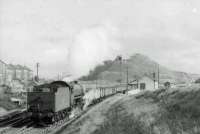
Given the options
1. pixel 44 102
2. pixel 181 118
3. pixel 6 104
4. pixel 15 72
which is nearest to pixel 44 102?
pixel 44 102

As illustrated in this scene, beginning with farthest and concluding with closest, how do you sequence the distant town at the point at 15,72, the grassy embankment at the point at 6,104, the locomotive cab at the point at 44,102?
the distant town at the point at 15,72, the grassy embankment at the point at 6,104, the locomotive cab at the point at 44,102

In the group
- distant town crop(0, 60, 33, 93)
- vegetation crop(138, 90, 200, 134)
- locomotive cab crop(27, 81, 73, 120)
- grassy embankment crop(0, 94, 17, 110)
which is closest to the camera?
vegetation crop(138, 90, 200, 134)

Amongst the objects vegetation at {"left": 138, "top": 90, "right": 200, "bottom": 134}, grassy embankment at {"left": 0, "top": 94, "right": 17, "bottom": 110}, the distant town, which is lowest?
grassy embankment at {"left": 0, "top": 94, "right": 17, "bottom": 110}

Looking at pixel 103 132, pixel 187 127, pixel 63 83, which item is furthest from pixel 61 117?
pixel 187 127

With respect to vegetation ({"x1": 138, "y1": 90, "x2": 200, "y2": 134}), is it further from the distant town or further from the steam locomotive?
the distant town

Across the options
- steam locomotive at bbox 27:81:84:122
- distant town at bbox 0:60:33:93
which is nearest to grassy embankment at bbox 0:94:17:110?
steam locomotive at bbox 27:81:84:122

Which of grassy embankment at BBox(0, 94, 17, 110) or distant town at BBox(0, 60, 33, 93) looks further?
distant town at BBox(0, 60, 33, 93)

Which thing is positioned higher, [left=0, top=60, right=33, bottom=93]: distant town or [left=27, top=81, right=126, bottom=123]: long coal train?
[left=0, top=60, right=33, bottom=93]: distant town

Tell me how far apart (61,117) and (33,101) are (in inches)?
232

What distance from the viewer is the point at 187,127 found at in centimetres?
1669

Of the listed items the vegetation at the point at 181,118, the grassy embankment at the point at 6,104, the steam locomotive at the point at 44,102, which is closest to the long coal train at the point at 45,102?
the steam locomotive at the point at 44,102

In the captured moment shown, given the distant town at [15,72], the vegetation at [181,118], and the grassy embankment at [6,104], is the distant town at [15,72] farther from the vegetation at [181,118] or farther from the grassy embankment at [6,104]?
the vegetation at [181,118]

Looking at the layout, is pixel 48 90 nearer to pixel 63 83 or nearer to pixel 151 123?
pixel 63 83

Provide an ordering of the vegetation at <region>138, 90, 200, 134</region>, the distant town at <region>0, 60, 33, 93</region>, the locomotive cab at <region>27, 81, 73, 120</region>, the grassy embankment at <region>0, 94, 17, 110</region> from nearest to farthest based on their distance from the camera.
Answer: the vegetation at <region>138, 90, 200, 134</region> < the locomotive cab at <region>27, 81, 73, 120</region> < the grassy embankment at <region>0, 94, 17, 110</region> < the distant town at <region>0, 60, 33, 93</region>
